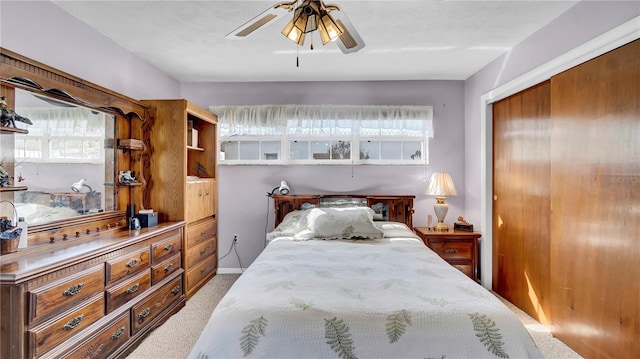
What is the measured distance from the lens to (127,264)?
2.25m

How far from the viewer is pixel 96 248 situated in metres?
1.96

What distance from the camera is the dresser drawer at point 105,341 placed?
72.4 inches

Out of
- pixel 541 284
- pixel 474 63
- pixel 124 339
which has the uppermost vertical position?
pixel 474 63

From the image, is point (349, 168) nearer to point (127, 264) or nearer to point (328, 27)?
point (328, 27)

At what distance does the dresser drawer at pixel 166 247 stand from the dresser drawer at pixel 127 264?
0.10 meters

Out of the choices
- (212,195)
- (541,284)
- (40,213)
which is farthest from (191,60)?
(541,284)

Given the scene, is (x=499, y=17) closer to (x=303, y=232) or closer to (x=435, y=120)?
(x=435, y=120)

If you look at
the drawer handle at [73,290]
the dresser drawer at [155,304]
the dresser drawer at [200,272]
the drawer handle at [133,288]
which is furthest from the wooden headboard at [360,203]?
the drawer handle at [73,290]

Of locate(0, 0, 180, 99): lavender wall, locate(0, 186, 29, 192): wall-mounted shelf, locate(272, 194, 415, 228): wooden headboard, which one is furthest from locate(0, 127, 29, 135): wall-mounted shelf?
locate(272, 194, 415, 228): wooden headboard

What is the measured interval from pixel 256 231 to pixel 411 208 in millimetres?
1936

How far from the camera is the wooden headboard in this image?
3.79 meters

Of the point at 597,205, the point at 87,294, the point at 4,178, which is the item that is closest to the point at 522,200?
the point at 597,205

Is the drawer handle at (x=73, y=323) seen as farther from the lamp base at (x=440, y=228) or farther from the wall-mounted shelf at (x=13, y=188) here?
the lamp base at (x=440, y=228)

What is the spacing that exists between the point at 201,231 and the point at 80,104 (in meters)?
1.71
